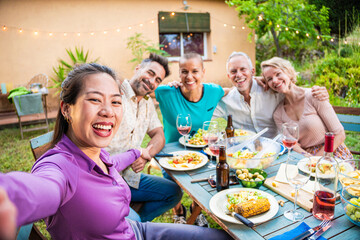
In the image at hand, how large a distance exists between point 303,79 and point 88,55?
697cm

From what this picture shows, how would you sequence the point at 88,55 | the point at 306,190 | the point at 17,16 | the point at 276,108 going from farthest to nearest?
1. the point at 88,55
2. the point at 17,16
3. the point at 276,108
4. the point at 306,190

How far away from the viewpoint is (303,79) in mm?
7922

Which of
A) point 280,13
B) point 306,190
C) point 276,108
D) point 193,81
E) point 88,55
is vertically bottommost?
point 306,190

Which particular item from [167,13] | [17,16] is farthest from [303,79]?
[17,16]

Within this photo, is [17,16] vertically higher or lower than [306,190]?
higher

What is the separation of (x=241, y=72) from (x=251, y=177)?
59.3 inches

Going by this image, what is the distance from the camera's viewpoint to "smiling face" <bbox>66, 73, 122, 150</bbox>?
122 cm

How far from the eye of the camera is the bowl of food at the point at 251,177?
1455mm

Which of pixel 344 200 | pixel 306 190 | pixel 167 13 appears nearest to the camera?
pixel 344 200

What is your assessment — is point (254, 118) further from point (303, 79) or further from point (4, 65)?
point (4, 65)

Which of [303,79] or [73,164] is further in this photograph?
[303,79]

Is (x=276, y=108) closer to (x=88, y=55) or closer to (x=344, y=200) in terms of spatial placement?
(x=344, y=200)

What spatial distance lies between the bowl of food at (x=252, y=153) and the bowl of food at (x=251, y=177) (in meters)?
0.05

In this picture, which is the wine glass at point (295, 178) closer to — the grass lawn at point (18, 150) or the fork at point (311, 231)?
the fork at point (311, 231)
